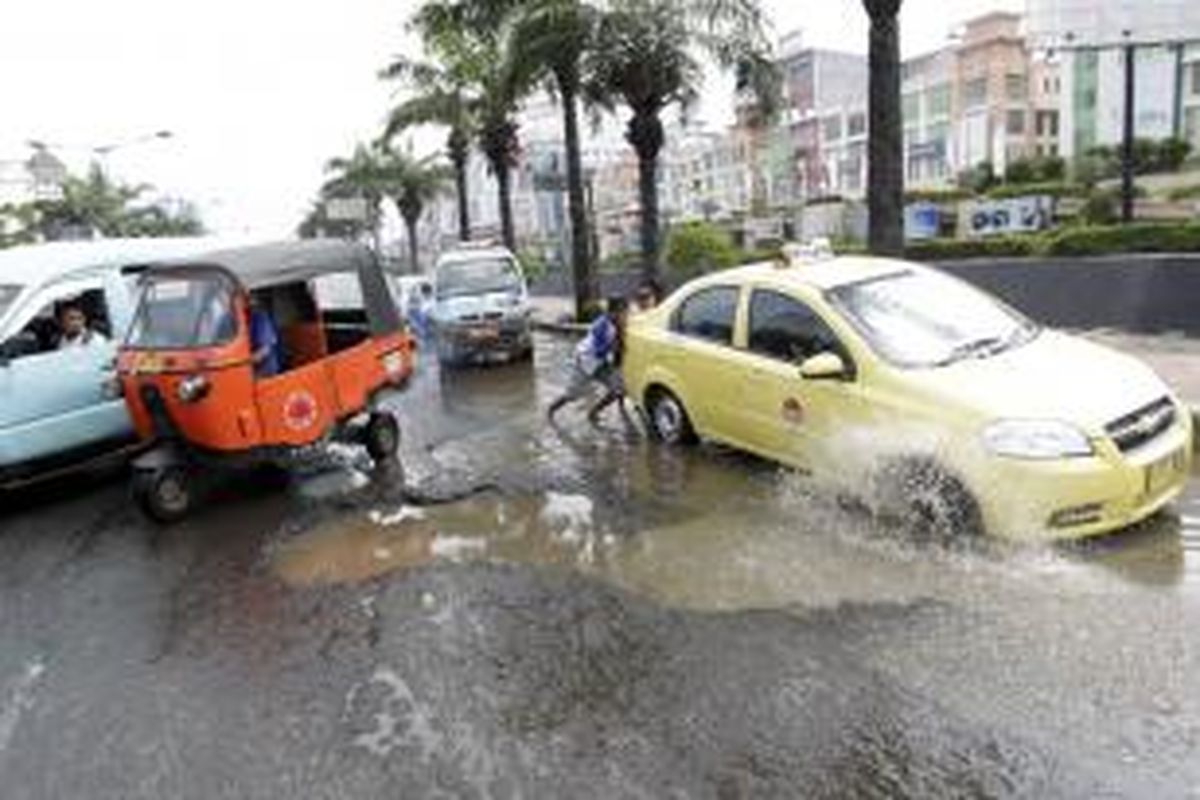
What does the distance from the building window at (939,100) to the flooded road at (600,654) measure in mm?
102255

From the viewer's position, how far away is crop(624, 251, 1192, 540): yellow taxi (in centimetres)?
756

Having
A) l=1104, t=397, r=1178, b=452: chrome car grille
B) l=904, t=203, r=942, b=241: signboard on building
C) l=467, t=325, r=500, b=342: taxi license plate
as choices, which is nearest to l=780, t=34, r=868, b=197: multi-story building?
l=904, t=203, r=942, b=241: signboard on building

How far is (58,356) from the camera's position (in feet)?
38.7

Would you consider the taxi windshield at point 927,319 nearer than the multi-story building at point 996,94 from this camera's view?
Yes

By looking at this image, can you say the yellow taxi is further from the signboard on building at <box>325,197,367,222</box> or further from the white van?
the signboard on building at <box>325,197,367,222</box>

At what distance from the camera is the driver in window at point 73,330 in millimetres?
12023

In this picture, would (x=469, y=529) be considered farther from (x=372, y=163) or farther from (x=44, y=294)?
(x=372, y=163)

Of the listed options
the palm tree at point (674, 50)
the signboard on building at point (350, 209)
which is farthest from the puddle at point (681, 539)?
the signboard on building at point (350, 209)

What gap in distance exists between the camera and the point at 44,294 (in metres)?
11.9

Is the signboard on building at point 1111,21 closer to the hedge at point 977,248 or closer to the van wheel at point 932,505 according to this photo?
the hedge at point 977,248

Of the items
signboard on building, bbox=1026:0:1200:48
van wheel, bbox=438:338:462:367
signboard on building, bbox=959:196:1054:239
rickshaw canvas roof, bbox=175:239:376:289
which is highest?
signboard on building, bbox=1026:0:1200:48

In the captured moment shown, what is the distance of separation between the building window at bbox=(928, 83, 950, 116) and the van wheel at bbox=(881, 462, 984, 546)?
103503 mm

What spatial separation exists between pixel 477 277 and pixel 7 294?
33.5 feet

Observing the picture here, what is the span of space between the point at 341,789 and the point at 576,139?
68.7 feet
